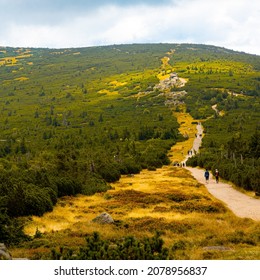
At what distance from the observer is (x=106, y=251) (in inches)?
436

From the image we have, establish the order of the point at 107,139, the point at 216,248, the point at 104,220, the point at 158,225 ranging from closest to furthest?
the point at 216,248 < the point at 158,225 < the point at 104,220 < the point at 107,139

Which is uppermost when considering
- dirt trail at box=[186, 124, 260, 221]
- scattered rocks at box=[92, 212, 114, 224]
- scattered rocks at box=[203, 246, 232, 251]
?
scattered rocks at box=[203, 246, 232, 251]

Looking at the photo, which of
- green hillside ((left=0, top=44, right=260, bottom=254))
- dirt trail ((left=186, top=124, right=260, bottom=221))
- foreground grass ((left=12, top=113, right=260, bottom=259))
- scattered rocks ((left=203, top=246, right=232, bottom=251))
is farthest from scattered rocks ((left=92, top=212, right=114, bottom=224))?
dirt trail ((left=186, top=124, right=260, bottom=221))

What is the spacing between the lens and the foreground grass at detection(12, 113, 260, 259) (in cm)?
1500

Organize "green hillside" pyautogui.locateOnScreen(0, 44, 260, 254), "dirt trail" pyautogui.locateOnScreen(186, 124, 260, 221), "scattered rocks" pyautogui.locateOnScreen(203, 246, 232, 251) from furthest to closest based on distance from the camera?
"green hillside" pyautogui.locateOnScreen(0, 44, 260, 254) → "dirt trail" pyautogui.locateOnScreen(186, 124, 260, 221) → "scattered rocks" pyautogui.locateOnScreen(203, 246, 232, 251)

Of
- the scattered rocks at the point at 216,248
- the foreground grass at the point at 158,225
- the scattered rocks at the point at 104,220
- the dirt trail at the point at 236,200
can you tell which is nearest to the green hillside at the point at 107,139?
the dirt trail at the point at 236,200

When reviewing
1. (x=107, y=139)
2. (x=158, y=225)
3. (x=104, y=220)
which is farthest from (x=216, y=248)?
(x=107, y=139)

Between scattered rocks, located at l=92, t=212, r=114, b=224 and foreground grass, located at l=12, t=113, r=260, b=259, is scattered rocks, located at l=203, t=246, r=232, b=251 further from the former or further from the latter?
scattered rocks, located at l=92, t=212, r=114, b=224

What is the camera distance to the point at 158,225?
20.1m

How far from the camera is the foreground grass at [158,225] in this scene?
1500 cm

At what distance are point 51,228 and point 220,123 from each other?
111329mm

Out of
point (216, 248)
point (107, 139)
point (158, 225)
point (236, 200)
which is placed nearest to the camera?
point (216, 248)

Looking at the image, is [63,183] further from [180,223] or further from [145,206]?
[180,223]

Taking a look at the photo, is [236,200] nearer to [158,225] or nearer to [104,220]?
[158,225]
